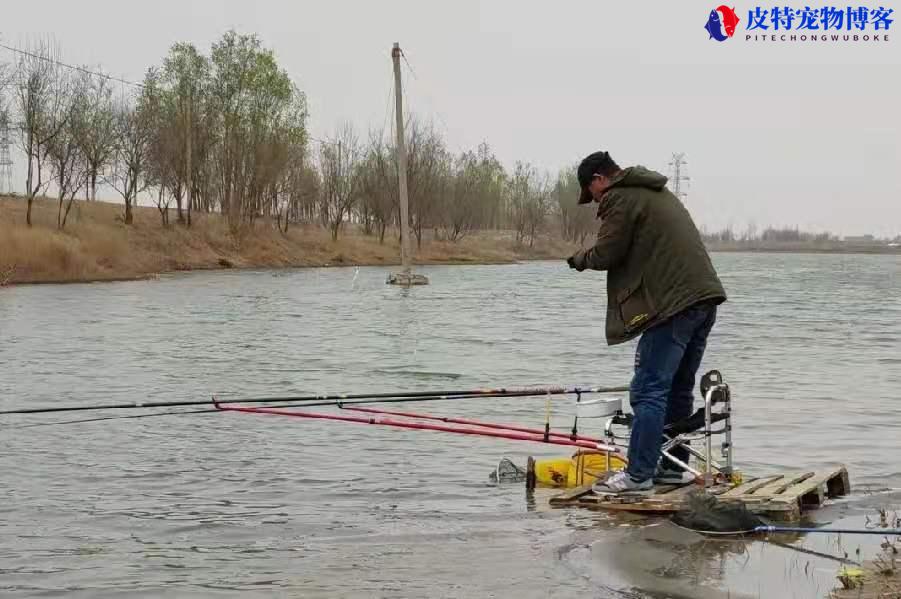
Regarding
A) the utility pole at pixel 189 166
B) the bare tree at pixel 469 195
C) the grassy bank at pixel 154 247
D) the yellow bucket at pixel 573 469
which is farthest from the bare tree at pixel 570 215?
the yellow bucket at pixel 573 469

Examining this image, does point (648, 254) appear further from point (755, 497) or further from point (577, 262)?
point (755, 497)

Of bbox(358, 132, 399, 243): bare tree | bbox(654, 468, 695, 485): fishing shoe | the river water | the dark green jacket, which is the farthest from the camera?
bbox(358, 132, 399, 243): bare tree

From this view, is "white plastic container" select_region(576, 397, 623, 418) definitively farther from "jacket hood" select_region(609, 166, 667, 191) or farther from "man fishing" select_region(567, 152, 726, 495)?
"jacket hood" select_region(609, 166, 667, 191)

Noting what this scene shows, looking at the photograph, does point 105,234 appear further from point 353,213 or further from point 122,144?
point 353,213

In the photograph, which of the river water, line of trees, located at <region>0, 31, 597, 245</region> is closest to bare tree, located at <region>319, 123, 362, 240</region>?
line of trees, located at <region>0, 31, 597, 245</region>

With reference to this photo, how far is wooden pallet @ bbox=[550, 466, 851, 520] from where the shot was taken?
6273 mm

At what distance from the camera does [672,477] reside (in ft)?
23.2

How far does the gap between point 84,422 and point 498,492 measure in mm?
4740

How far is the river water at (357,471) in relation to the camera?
A: 5.60 metres

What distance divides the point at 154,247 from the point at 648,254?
57414 millimetres

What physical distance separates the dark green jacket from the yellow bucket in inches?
46.0

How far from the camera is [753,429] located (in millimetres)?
10875

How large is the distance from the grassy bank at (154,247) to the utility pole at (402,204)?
426 inches

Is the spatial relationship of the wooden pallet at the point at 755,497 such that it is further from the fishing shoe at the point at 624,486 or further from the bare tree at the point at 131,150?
the bare tree at the point at 131,150
